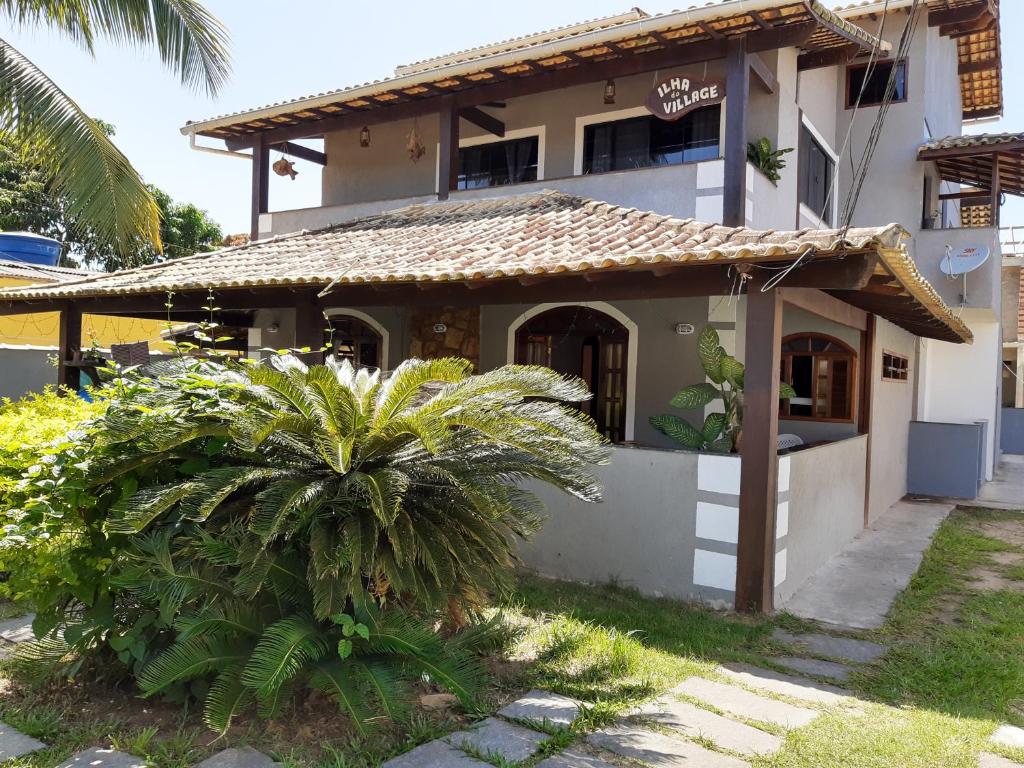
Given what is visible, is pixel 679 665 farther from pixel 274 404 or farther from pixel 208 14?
pixel 208 14

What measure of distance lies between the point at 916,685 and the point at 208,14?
11299mm

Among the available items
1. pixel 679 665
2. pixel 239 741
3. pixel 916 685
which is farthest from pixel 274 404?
pixel 916 685

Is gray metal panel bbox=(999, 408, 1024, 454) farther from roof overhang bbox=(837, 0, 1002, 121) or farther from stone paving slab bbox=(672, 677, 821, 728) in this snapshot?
stone paving slab bbox=(672, 677, 821, 728)

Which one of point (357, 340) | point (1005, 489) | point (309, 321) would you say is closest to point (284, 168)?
point (357, 340)

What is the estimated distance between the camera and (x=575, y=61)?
980 cm

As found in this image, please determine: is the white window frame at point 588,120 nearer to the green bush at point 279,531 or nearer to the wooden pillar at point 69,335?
the green bush at point 279,531

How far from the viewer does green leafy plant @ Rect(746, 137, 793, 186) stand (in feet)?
32.3

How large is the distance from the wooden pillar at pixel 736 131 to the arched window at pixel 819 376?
10.4 ft

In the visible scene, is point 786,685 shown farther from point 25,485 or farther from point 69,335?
point 69,335

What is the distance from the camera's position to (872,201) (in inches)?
567

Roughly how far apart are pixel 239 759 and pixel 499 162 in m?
9.97

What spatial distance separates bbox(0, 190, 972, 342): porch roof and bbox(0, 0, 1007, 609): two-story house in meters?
0.05

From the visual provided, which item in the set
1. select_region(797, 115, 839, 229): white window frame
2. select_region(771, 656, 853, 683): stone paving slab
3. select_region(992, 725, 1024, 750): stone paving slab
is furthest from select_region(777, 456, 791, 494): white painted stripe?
select_region(797, 115, 839, 229): white window frame

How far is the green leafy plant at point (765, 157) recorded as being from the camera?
9852 mm
